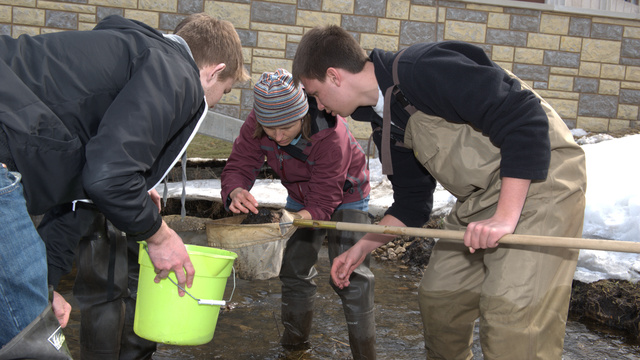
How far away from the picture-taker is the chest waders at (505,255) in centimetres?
211

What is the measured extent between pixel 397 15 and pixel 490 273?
6229 mm

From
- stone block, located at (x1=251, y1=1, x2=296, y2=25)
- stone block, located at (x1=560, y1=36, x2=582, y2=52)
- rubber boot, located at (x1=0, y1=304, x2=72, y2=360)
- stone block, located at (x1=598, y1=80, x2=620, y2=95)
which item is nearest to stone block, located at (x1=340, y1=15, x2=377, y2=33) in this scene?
stone block, located at (x1=251, y1=1, x2=296, y2=25)

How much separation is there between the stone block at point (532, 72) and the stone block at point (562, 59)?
0.39ft

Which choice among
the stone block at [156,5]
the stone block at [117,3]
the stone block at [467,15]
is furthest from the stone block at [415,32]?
the stone block at [117,3]

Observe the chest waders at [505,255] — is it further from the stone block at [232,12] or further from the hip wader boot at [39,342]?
the stone block at [232,12]

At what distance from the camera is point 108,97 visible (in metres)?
1.84

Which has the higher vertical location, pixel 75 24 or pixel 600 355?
pixel 75 24

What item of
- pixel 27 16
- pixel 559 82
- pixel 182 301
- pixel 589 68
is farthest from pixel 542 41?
pixel 182 301

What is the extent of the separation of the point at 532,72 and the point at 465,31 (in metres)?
1.17

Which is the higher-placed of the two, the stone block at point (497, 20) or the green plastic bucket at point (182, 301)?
the stone block at point (497, 20)

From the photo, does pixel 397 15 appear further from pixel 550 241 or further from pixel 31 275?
pixel 31 275

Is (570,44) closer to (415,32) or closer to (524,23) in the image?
(524,23)

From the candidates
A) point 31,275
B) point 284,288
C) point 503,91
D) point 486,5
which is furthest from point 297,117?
point 486,5

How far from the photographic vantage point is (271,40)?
301 inches
